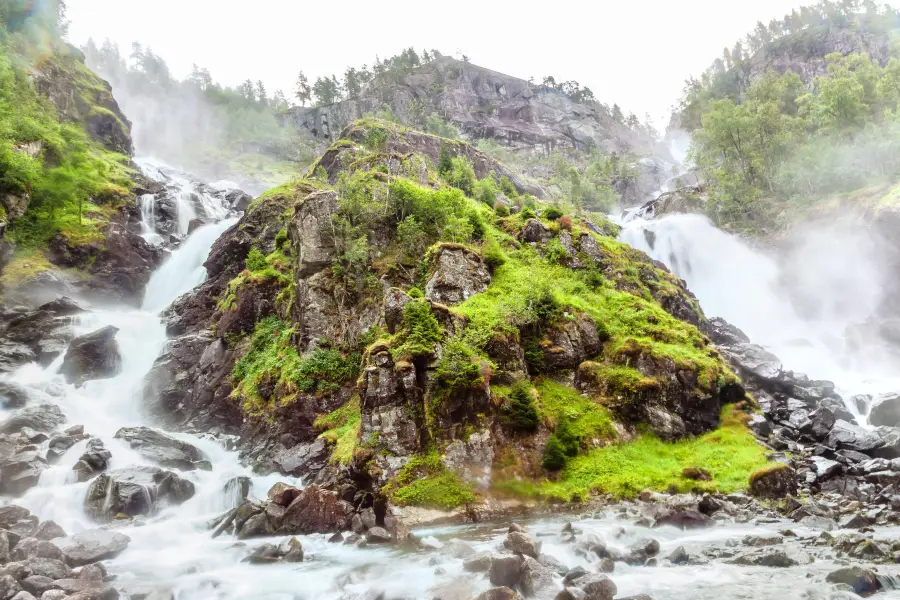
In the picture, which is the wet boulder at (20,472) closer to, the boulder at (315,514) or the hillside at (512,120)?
the boulder at (315,514)

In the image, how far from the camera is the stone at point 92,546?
15.6m

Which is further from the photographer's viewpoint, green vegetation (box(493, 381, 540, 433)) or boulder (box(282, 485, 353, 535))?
green vegetation (box(493, 381, 540, 433))

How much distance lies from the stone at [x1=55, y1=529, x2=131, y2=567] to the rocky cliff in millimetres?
7725

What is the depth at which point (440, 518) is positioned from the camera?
1934cm

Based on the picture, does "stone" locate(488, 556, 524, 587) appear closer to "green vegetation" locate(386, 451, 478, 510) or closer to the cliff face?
"green vegetation" locate(386, 451, 478, 510)

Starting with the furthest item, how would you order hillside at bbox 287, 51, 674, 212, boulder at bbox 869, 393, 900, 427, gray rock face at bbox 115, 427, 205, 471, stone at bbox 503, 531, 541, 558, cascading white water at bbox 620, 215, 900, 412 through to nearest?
hillside at bbox 287, 51, 674, 212 < cascading white water at bbox 620, 215, 900, 412 < boulder at bbox 869, 393, 900, 427 < gray rock face at bbox 115, 427, 205, 471 < stone at bbox 503, 531, 541, 558

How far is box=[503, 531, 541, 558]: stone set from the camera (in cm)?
1379

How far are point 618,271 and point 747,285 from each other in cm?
2547

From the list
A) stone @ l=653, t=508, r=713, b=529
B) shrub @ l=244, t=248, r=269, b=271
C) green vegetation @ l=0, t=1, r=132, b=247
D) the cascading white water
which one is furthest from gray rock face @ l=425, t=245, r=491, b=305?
green vegetation @ l=0, t=1, r=132, b=247

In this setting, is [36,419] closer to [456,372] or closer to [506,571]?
[456,372]

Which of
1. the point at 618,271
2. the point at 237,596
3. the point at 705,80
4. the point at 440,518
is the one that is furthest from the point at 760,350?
the point at 705,80

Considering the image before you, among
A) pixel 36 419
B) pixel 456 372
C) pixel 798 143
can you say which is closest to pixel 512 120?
pixel 798 143

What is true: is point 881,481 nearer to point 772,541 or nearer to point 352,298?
point 772,541

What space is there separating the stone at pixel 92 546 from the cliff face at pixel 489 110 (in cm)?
10715
